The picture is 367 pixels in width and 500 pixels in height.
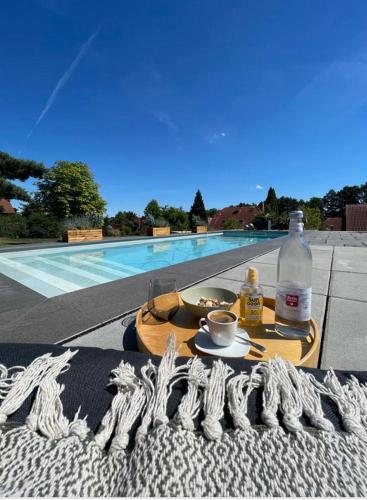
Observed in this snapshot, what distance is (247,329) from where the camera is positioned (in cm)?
86

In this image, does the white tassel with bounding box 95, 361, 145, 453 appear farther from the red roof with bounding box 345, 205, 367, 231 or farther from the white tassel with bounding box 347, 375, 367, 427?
the red roof with bounding box 345, 205, 367, 231

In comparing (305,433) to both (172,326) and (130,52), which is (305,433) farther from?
(130,52)

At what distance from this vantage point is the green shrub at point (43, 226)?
855cm

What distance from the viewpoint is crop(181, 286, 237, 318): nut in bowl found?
92 centimetres

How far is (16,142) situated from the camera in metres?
11.6

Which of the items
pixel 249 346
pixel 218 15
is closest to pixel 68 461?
pixel 249 346

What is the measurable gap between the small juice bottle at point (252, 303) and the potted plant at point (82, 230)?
24.4ft

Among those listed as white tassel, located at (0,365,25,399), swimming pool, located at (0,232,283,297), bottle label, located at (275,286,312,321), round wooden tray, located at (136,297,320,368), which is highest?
bottle label, located at (275,286,312,321)

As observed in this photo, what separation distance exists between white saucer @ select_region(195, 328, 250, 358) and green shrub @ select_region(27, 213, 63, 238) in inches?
366

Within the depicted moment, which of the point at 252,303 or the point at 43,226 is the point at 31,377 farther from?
the point at 43,226

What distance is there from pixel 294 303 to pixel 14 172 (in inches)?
425

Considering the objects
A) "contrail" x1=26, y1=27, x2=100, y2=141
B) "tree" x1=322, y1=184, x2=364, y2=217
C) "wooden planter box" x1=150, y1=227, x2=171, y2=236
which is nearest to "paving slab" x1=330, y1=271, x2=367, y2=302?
"contrail" x1=26, y1=27, x2=100, y2=141

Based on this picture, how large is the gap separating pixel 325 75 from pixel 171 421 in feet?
26.5

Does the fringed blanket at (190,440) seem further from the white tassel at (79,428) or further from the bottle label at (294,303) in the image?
the bottle label at (294,303)
